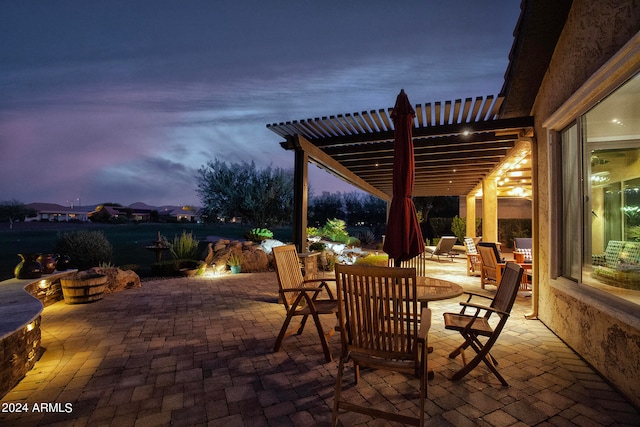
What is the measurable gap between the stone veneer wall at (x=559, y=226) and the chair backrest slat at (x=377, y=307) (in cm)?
170

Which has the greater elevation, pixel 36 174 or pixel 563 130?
pixel 36 174

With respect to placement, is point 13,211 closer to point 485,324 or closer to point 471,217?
point 471,217

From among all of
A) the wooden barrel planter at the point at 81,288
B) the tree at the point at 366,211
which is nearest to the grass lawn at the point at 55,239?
the wooden barrel planter at the point at 81,288

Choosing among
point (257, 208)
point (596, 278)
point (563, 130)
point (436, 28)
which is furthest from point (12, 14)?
point (596, 278)

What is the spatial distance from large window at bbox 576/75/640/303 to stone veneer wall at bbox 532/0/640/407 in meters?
0.18

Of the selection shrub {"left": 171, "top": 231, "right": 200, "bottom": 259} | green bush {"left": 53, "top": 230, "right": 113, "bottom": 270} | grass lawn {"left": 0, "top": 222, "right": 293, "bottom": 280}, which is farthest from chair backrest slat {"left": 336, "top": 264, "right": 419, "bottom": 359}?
grass lawn {"left": 0, "top": 222, "right": 293, "bottom": 280}

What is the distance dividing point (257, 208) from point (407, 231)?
1182 centimetres

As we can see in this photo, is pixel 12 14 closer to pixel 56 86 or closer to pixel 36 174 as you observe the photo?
pixel 56 86

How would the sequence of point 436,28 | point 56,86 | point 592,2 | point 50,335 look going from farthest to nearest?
1. point 56,86
2. point 436,28
3. point 50,335
4. point 592,2

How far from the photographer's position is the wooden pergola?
4676 mm

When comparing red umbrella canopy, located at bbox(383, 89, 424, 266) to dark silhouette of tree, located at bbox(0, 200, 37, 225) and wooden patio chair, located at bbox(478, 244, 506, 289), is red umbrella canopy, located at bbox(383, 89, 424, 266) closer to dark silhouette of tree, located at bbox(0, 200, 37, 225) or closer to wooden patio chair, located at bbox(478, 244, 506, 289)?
wooden patio chair, located at bbox(478, 244, 506, 289)

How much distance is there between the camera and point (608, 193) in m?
4.12

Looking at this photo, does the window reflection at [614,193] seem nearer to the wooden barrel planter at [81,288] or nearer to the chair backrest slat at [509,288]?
the chair backrest slat at [509,288]

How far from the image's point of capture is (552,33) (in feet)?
11.7
